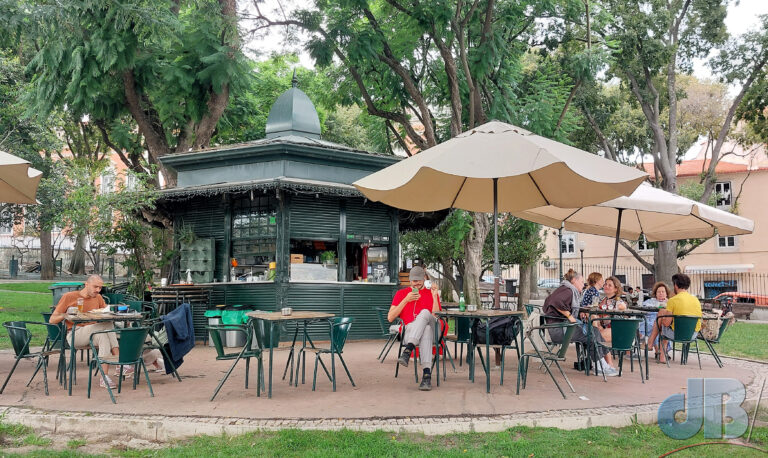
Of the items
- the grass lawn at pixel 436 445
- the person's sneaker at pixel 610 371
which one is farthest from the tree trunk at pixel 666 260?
the grass lawn at pixel 436 445

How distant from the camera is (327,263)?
1297 cm

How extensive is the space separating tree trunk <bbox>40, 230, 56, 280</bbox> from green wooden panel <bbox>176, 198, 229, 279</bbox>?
73.4 ft

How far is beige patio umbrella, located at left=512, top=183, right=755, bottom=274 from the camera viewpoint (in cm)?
999

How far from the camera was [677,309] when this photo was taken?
29.9 ft

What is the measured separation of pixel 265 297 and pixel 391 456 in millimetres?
8022

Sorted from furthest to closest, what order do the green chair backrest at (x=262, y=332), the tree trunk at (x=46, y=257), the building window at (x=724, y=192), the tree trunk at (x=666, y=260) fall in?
1. the building window at (x=724, y=192)
2. the tree trunk at (x=46, y=257)
3. the tree trunk at (x=666, y=260)
4. the green chair backrest at (x=262, y=332)

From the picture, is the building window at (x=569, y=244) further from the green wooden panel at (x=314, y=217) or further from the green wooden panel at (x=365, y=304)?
the green wooden panel at (x=314, y=217)

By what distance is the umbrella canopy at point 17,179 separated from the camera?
842 centimetres

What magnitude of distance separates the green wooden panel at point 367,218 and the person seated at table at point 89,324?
590 centimetres

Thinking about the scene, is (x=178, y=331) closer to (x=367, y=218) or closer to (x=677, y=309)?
(x=367, y=218)

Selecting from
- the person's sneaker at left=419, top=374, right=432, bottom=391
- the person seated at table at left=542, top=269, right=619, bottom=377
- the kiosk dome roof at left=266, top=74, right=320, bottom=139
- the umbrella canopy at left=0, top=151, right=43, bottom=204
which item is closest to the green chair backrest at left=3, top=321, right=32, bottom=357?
the umbrella canopy at left=0, top=151, right=43, bottom=204

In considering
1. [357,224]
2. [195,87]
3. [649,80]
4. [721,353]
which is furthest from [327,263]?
[649,80]

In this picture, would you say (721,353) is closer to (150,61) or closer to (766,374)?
(766,374)

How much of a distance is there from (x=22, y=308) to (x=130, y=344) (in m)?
15.6
